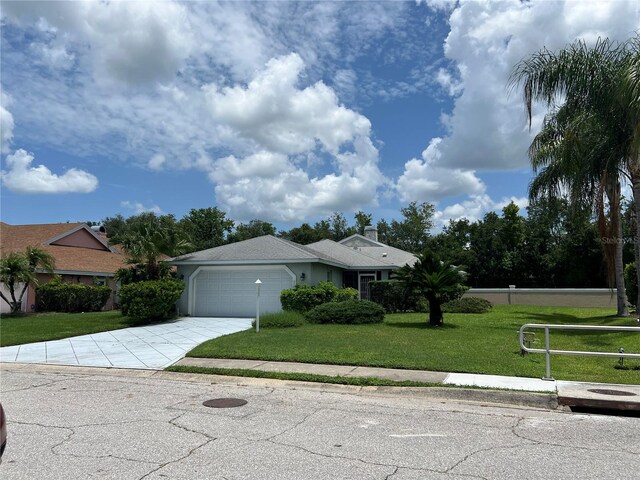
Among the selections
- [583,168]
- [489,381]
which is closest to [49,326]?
[489,381]

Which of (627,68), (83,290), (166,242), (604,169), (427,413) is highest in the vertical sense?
(627,68)

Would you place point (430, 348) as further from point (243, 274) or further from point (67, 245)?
point (67, 245)

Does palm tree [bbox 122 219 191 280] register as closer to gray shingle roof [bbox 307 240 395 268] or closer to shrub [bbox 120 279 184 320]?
shrub [bbox 120 279 184 320]

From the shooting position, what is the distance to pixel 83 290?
25281 mm

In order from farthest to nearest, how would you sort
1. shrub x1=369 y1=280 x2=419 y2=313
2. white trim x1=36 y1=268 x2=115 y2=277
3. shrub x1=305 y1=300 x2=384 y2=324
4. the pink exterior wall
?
the pink exterior wall
white trim x1=36 y1=268 x2=115 y2=277
shrub x1=369 y1=280 x2=419 y2=313
shrub x1=305 y1=300 x2=384 y2=324

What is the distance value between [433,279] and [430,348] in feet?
17.6

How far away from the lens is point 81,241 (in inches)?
1283

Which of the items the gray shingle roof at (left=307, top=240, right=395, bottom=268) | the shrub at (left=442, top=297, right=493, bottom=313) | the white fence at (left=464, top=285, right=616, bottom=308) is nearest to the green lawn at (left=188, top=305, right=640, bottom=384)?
the shrub at (left=442, top=297, right=493, bottom=313)

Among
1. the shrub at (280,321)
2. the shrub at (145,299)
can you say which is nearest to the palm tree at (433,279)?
the shrub at (280,321)

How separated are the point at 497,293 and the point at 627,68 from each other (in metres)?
21.4

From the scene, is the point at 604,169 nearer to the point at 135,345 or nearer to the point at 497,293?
the point at 135,345

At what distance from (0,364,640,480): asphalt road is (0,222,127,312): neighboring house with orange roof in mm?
19658

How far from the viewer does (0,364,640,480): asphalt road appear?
4.84 metres

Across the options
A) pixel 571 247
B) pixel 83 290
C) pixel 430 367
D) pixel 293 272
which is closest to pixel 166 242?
pixel 293 272
